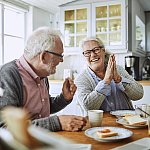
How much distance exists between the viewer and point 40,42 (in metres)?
1.34

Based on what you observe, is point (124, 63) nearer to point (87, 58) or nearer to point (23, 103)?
point (87, 58)

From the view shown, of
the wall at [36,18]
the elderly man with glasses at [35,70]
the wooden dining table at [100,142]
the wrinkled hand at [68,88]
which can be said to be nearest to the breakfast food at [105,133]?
the wooden dining table at [100,142]

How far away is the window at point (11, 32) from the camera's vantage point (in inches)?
127

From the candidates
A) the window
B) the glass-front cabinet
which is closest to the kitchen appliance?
the glass-front cabinet

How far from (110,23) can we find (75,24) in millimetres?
571

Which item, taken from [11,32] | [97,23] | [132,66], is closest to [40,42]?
[11,32]

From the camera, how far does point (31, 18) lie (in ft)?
12.0

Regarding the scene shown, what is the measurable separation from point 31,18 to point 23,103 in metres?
2.59

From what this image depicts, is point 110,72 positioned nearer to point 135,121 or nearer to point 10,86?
point 135,121

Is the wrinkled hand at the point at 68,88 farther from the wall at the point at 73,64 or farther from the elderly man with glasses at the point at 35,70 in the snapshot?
the wall at the point at 73,64

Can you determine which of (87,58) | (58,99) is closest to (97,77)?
(87,58)

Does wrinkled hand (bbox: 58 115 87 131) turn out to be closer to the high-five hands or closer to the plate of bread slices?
the plate of bread slices

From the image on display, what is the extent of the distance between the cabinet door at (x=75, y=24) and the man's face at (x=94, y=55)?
68.6 inches

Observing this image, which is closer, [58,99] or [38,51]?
[38,51]
